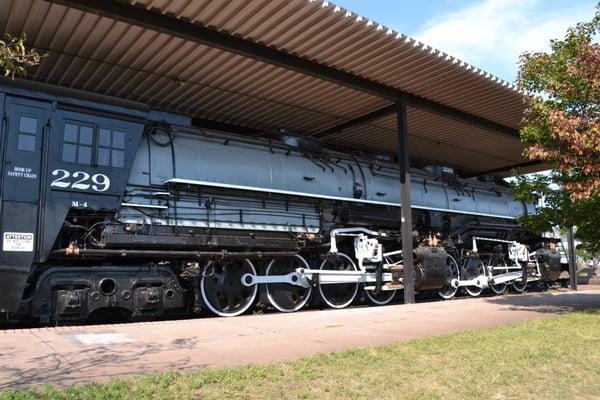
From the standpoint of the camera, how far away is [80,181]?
27.6 ft

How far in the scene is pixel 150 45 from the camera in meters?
10.0

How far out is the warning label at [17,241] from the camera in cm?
753

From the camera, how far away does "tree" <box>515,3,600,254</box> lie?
8.69 m

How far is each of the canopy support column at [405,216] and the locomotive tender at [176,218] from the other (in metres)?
0.48

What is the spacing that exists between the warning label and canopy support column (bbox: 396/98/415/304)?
7.94 metres

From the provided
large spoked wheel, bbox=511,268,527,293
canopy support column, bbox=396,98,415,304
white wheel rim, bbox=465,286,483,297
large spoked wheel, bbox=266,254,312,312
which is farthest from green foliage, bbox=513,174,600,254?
large spoked wheel, bbox=511,268,527,293

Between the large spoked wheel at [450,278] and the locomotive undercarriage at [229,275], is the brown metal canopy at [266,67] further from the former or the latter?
the large spoked wheel at [450,278]

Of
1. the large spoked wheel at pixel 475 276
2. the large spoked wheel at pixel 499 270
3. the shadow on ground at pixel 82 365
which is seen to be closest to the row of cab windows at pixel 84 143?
the shadow on ground at pixel 82 365

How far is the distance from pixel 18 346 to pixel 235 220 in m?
4.92

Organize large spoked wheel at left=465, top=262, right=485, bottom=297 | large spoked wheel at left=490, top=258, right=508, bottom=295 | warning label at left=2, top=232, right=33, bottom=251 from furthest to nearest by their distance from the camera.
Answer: large spoked wheel at left=490, top=258, right=508, bottom=295, large spoked wheel at left=465, top=262, right=485, bottom=297, warning label at left=2, top=232, right=33, bottom=251

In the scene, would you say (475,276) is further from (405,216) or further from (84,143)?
(84,143)

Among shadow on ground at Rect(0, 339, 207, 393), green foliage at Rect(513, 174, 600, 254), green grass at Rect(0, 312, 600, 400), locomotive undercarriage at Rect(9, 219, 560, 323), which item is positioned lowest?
green grass at Rect(0, 312, 600, 400)

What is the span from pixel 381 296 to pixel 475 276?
13.5 feet

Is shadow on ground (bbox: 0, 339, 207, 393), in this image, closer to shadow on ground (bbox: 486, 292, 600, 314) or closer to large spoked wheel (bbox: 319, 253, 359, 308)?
large spoked wheel (bbox: 319, 253, 359, 308)
